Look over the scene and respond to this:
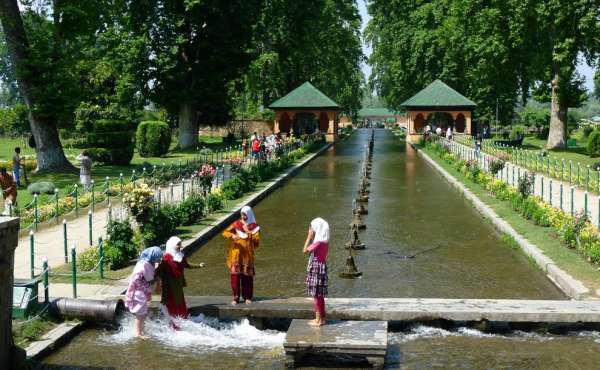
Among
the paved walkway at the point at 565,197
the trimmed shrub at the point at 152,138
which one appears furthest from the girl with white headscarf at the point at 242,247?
the trimmed shrub at the point at 152,138

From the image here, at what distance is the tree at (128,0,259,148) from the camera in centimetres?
4675

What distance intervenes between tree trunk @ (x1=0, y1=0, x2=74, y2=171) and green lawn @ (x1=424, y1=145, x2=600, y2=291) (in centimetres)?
1885

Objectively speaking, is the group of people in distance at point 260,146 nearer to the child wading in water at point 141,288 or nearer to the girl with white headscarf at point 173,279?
the girl with white headscarf at point 173,279

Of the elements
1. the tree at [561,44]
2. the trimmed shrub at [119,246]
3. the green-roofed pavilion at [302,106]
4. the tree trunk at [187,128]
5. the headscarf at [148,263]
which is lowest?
the trimmed shrub at [119,246]

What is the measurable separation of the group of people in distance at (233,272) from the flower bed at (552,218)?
19.8 ft

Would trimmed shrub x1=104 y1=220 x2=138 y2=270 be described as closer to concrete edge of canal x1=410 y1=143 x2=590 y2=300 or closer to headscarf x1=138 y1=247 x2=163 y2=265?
headscarf x1=138 y1=247 x2=163 y2=265

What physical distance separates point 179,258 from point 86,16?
24.0m

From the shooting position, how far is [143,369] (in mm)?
8969

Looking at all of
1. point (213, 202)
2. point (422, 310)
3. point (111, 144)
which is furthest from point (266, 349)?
point (111, 144)

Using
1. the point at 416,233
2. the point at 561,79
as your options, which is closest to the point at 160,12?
the point at 561,79

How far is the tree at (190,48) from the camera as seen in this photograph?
46750 mm

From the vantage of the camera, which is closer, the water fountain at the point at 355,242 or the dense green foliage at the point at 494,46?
the water fountain at the point at 355,242

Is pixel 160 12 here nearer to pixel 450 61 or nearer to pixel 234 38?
pixel 234 38

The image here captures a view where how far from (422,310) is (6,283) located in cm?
566
